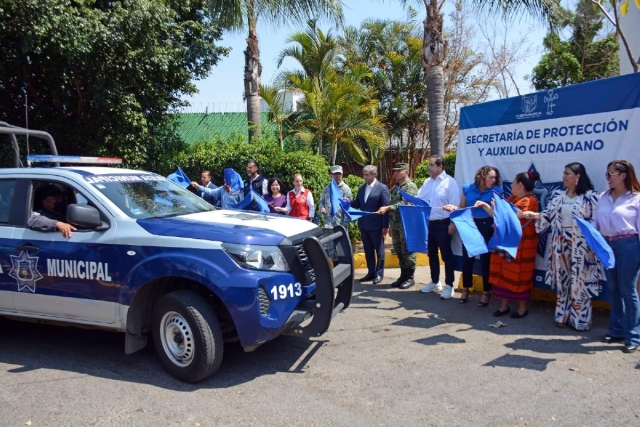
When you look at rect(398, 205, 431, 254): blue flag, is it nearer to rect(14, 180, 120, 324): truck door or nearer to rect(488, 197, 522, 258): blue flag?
rect(488, 197, 522, 258): blue flag

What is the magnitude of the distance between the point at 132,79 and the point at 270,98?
3991 mm

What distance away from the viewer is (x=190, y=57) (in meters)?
14.5

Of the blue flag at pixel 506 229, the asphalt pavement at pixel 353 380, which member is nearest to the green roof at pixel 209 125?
the asphalt pavement at pixel 353 380

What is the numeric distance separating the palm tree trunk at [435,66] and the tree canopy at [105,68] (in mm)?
6238

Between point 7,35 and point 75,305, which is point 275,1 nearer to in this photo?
point 7,35

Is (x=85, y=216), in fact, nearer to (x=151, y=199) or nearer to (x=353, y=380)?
(x=151, y=199)

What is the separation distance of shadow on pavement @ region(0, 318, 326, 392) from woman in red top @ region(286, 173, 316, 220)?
3.11 meters

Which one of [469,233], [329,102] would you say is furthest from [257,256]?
[329,102]

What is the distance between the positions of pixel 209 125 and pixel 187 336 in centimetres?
1379

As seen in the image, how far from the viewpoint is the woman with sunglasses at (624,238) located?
5.09 metres

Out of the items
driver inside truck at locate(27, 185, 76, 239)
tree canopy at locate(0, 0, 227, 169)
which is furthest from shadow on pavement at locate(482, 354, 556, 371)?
tree canopy at locate(0, 0, 227, 169)

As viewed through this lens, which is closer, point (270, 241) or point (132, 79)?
point (270, 241)

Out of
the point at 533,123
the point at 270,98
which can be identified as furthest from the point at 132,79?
the point at 533,123

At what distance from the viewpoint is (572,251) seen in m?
5.76
